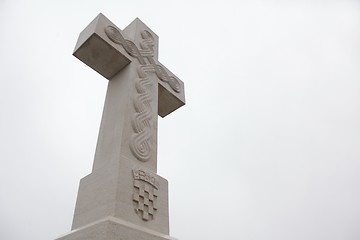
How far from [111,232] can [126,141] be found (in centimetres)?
117

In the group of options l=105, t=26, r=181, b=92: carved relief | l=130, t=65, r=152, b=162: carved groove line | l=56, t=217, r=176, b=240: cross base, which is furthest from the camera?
l=105, t=26, r=181, b=92: carved relief

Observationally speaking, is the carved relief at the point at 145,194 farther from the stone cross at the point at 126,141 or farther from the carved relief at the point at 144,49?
the carved relief at the point at 144,49

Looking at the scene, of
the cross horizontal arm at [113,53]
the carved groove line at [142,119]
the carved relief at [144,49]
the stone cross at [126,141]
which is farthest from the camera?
the carved relief at [144,49]

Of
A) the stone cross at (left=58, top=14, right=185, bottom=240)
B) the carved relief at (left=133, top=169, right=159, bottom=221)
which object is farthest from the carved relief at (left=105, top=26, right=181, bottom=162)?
the carved relief at (left=133, top=169, right=159, bottom=221)

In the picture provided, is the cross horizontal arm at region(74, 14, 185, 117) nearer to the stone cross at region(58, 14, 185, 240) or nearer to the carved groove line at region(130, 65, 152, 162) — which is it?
the stone cross at region(58, 14, 185, 240)

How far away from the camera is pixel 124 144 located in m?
3.39

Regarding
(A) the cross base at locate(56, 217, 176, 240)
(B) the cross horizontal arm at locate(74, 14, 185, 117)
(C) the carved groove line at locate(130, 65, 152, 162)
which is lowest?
(A) the cross base at locate(56, 217, 176, 240)

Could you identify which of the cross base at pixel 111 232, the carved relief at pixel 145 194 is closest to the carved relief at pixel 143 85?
the carved relief at pixel 145 194

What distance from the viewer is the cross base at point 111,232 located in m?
2.52

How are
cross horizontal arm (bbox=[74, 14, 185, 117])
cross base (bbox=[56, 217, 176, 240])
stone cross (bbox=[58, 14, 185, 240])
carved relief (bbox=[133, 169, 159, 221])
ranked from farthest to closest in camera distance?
cross horizontal arm (bbox=[74, 14, 185, 117]) < carved relief (bbox=[133, 169, 159, 221]) < stone cross (bbox=[58, 14, 185, 240]) < cross base (bbox=[56, 217, 176, 240])

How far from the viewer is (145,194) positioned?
3.21 meters

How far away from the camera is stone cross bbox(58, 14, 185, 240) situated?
2871 mm

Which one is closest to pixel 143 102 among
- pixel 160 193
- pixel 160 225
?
pixel 160 193

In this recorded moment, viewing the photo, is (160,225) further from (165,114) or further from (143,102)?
(165,114)
